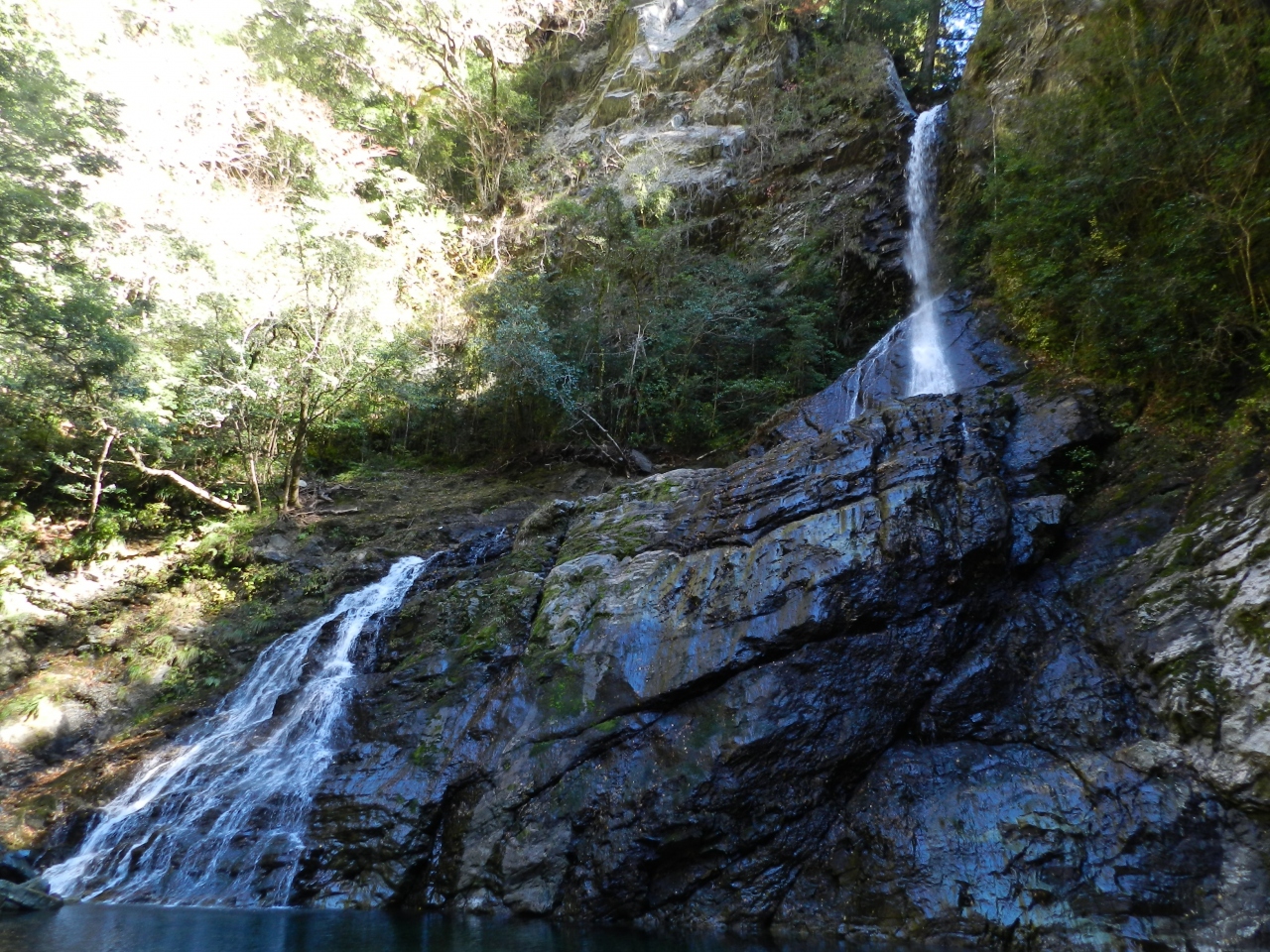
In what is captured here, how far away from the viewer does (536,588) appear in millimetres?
9406

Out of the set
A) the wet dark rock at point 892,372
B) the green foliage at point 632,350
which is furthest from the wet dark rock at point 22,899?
the wet dark rock at point 892,372

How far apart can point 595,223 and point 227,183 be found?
920 cm

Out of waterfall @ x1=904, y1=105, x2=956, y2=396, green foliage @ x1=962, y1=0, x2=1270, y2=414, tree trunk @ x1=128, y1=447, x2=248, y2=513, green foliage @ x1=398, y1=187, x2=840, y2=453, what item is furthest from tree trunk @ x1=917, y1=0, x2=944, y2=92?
tree trunk @ x1=128, y1=447, x2=248, y2=513

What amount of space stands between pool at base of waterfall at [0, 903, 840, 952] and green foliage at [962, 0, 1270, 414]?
741 centimetres

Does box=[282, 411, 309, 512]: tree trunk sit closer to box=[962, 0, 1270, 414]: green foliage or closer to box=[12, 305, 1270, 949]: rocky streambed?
box=[12, 305, 1270, 949]: rocky streambed

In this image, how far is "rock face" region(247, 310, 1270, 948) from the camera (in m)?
5.52

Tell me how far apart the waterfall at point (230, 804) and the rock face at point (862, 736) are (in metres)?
0.47

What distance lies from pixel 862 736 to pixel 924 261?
1166cm

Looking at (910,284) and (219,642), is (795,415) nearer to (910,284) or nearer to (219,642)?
(910,284)

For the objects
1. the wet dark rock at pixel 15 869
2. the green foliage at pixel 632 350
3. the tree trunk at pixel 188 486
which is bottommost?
the wet dark rock at pixel 15 869

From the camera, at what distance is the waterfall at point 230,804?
7164mm

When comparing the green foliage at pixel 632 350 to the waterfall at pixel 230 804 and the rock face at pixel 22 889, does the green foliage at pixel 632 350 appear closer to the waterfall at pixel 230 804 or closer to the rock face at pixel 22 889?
the waterfall at pixel 230 804

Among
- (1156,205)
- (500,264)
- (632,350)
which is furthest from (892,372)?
A: (500,264)

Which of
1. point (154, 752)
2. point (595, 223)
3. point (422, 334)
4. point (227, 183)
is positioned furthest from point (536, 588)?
point (227, 183)
